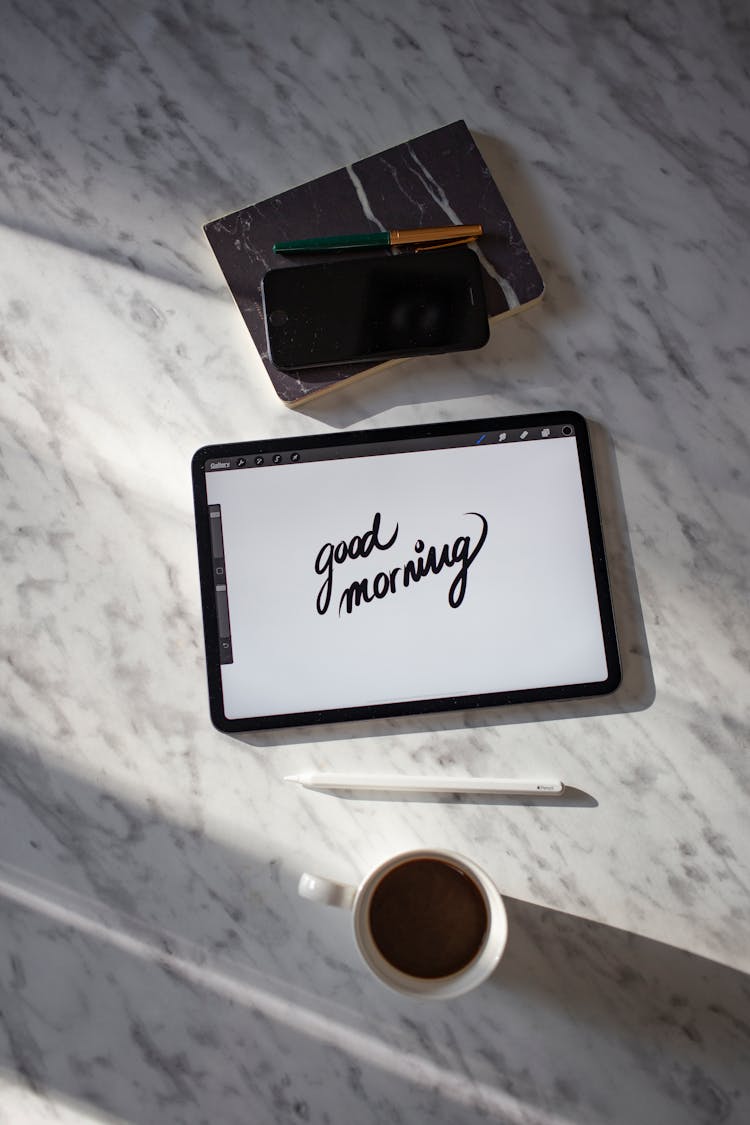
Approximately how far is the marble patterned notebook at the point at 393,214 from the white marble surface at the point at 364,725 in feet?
0.08

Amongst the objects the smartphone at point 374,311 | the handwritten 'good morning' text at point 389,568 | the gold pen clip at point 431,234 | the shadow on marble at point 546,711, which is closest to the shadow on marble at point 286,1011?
the shadow on marble at point 546,711

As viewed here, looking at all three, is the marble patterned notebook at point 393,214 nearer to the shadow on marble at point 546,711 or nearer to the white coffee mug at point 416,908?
the shadow on marble at point 546,711

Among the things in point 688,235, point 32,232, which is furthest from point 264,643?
point 688,235

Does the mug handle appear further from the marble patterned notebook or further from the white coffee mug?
the marble patterned notebook

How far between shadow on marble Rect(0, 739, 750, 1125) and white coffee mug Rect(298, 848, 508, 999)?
0.07 m

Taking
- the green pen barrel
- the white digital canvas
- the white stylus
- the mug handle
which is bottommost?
the white stylus

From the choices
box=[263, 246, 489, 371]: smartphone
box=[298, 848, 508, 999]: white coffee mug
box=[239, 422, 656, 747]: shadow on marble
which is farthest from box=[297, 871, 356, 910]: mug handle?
box=[263, 246, 489, 371]: smartphone

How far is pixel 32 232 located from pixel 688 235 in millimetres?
587

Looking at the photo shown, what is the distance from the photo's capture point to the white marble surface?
2.26 ft

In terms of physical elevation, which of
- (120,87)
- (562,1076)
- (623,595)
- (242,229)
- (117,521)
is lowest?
(562,1076)

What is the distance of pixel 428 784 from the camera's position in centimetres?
71

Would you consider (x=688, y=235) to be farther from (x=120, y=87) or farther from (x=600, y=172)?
(x=120, y=87)

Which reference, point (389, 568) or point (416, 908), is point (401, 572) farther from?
point (416, 908)

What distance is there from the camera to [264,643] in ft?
2.36
